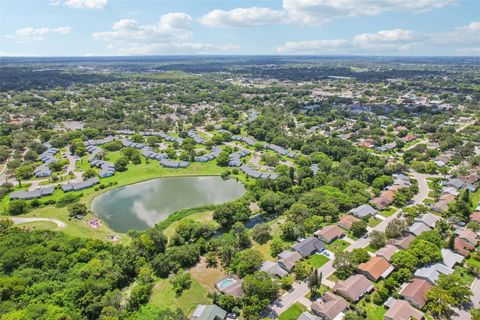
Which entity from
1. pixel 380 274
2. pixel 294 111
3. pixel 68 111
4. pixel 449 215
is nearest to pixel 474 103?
pixel 294 111

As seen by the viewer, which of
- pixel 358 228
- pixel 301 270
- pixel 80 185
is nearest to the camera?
pixel 301 270

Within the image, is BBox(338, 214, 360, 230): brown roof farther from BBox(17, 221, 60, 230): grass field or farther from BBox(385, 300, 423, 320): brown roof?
BBox(17, 221, 60, 230): grass field

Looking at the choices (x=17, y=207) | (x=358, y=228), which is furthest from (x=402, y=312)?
(x=17, y=207)

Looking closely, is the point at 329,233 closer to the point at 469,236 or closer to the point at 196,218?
the point at 469,236

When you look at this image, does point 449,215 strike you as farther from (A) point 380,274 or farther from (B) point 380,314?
(B) point 380,314

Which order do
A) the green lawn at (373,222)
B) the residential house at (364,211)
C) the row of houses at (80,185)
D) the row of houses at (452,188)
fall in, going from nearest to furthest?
the green lawn at (373,222)
the residential house at (364,211)
the row of houses at (452,188)
the row of houses at (80,185)

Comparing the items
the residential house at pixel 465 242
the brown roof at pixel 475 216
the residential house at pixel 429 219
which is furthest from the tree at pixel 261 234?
the brown roof at pixel 475 216

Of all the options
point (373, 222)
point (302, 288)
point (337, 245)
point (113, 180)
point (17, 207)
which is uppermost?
point (113, 180)

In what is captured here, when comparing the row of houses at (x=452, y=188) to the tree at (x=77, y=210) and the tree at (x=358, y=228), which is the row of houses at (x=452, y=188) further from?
the tree at (x=77, y=210)
